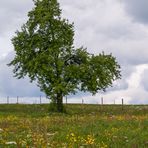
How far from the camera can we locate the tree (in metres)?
67.8

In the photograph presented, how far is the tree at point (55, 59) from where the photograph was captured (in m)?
67.8

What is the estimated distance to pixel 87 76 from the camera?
227 ft

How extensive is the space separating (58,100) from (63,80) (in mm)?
3763

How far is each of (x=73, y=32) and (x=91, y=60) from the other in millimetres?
4754

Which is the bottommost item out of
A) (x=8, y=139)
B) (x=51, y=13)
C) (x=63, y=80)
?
(x=8, y=139)

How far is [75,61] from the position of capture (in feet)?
232

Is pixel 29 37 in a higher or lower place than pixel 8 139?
higher

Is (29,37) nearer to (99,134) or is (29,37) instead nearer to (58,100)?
(58,100)

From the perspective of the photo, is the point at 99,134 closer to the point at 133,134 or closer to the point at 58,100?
the point at 133,134

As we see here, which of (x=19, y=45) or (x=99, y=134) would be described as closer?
(x=99, y=134)

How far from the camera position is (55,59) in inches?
2699

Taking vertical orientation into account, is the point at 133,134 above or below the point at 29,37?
below

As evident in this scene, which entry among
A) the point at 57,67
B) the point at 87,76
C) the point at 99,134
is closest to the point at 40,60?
the point at 57,67

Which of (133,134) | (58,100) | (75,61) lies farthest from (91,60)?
(133,134)
